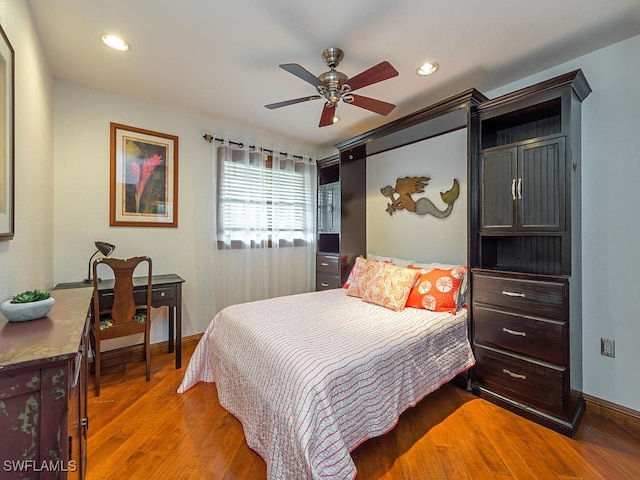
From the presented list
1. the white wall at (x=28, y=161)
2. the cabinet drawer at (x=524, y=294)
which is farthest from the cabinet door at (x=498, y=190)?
the white wall at (x=28, y=161)

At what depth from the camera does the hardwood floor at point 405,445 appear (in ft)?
5.05

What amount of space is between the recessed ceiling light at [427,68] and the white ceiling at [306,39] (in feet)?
0.16

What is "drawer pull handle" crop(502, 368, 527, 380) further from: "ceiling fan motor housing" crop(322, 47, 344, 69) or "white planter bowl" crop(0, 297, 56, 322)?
"white planter bowl" crop(0, 297, 56, 322)

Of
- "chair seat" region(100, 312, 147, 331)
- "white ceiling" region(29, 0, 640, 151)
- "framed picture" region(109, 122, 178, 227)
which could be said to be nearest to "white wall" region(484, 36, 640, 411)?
"white ceiling" region(29, 0, 640, 151)

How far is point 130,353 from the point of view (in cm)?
283

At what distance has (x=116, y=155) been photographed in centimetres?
279

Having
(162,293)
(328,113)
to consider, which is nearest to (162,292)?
(162,293)

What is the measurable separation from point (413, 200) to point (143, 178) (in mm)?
2905

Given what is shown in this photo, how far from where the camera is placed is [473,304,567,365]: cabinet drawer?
1.87 m

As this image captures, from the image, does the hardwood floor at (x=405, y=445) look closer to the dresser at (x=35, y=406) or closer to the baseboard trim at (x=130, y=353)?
the baseboard trim at (x=130, y=353)

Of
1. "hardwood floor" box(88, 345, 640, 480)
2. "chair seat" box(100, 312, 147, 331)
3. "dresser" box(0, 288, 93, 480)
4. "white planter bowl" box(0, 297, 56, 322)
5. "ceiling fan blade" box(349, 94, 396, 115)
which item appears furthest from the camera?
"chair seat" box(100, 312, 147, 331)

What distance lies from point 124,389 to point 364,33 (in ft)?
10.7

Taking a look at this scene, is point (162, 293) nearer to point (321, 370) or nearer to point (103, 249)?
point (103, 249)

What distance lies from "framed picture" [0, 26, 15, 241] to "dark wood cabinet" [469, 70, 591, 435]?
9.39ft
